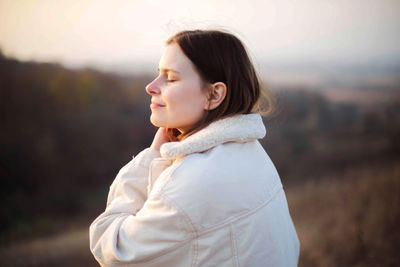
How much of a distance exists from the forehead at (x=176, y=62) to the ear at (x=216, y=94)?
10 centimetres

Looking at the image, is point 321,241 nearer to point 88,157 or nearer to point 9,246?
point 88,157

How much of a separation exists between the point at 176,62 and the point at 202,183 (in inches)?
17.9

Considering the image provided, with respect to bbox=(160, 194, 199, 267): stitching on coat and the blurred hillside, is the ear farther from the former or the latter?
the blurred hillside

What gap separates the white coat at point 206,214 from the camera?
0.96 metres

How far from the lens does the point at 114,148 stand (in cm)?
376

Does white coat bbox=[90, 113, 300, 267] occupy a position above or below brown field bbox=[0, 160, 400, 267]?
above

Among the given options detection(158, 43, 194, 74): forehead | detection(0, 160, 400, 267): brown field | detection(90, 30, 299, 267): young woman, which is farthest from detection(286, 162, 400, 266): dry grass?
detection(158, 43, 194, 74): forehead

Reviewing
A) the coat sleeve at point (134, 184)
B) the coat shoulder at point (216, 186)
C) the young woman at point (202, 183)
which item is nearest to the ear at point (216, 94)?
the young woman at point (202, 183)

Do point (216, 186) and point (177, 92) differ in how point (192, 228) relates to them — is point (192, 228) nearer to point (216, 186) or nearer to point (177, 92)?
point (216, 186)

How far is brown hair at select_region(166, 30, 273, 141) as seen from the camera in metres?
1.18

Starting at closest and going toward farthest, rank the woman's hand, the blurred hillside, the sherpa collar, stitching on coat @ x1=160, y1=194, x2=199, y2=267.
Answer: stitching on coat @ x1=160, y1=194, x2=199, y2=267, the sherpa collar, the woman's hand, the blurred hillside

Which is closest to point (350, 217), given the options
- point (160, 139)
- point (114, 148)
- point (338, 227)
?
point (338, 227)

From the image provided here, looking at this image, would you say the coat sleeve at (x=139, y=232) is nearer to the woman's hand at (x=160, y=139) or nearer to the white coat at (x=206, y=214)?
the white coat at (x=206, y=214)

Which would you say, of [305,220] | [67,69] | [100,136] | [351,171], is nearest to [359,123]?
[351,171]
